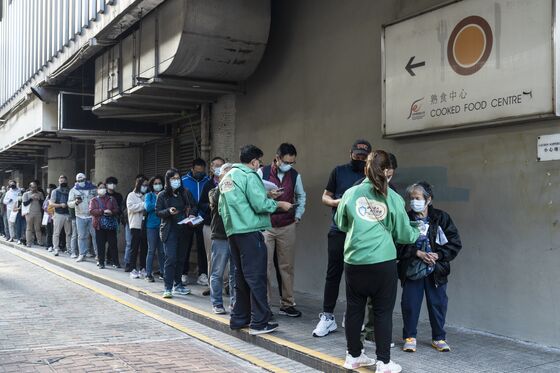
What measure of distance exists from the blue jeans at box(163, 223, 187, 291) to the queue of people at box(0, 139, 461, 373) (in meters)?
0.01

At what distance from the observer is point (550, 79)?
5105 mm

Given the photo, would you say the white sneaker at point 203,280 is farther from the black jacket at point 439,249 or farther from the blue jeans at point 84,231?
the black jacket at point 439,249

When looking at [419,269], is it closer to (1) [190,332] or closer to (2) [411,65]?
(2) [411,65]

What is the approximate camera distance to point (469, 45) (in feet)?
19.2

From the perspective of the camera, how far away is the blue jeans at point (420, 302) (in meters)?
5.22

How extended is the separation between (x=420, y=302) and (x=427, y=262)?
1.34ft

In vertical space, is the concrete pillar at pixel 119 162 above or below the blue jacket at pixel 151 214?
above

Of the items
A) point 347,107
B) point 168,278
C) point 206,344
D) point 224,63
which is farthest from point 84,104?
point 206,344

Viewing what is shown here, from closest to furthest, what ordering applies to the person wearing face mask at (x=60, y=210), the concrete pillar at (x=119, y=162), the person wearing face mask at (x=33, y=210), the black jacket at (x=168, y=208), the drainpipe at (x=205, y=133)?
the black jacket at (x=168, y=208), the drainpipe at (x=205, y=133), the person wearing face mask at (x=60, y=210), the concrete pillar at (x=119, y=162), the person wearing face mask at (x=33, y=210)

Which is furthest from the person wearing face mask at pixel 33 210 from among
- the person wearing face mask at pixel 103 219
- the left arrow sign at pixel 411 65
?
the left arrow sign at pixel 411 65

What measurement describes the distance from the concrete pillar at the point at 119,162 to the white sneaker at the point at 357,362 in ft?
38.9

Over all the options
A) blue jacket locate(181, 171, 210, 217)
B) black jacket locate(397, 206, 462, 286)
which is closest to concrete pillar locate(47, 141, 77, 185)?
blue jacket locate(181, 171, 210, 217)

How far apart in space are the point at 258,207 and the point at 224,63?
409 centimetres

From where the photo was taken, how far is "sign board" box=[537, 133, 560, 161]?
5160 mm
